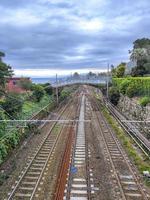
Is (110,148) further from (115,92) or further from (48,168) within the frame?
(115,92)

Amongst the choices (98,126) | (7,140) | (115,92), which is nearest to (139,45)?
(115,92)

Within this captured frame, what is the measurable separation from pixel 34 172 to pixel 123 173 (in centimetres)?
558

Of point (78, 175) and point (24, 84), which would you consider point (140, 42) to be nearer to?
point (24, 84)

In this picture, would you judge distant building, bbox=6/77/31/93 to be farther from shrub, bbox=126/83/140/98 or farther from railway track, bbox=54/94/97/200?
railway track, bbox=54/94/97/200

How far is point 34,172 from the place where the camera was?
65.1 feet

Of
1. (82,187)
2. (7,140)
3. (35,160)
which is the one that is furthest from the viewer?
(7,140)

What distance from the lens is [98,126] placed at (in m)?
37.9

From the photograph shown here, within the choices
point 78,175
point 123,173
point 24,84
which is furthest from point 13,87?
point 123,173

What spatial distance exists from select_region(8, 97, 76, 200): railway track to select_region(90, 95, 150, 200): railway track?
14.8 feet

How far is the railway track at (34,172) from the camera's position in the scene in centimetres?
1643

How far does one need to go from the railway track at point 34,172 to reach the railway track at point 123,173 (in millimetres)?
4512

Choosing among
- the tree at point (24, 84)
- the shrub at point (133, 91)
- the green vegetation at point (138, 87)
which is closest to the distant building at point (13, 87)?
the tree at point (24, 84)

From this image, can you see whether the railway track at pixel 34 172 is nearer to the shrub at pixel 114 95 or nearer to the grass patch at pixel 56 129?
the grass patch at pixel 56 129

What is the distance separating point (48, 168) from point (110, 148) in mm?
7188
